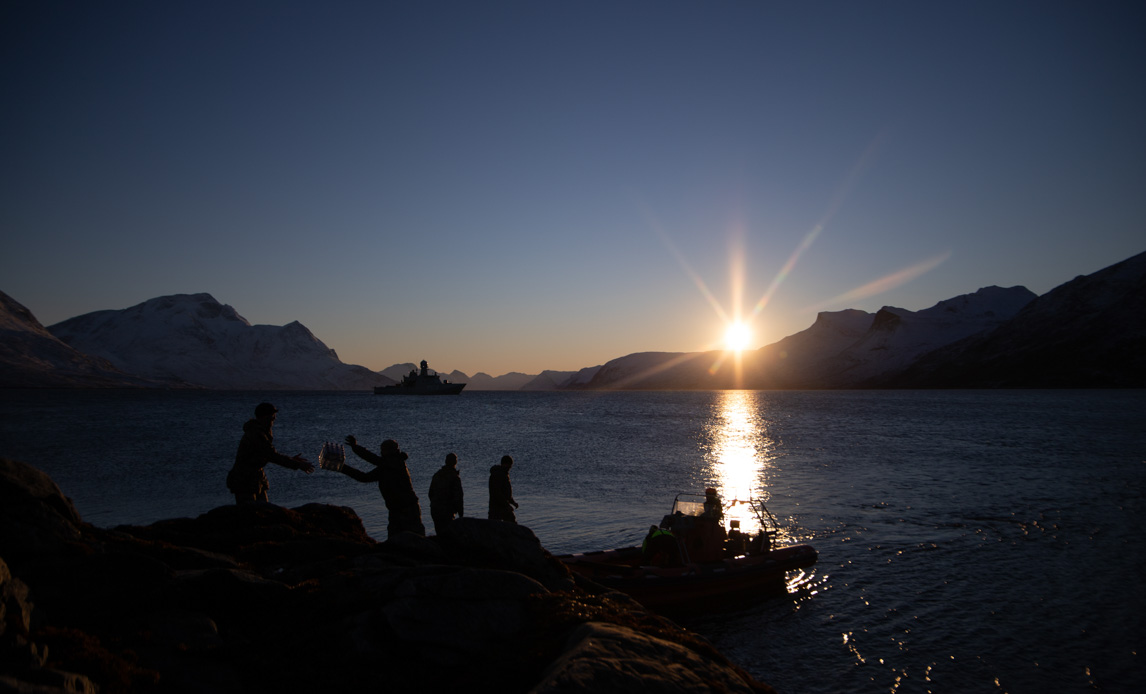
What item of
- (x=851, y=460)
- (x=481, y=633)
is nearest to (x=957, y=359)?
(x=851, y=460)

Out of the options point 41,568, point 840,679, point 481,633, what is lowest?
point 840,679

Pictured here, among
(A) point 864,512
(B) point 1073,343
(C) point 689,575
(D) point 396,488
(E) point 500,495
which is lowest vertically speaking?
(A) point 864,512

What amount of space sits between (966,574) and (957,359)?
206449 mm

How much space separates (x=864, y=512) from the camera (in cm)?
2214

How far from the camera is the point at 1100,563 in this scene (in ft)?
51.0

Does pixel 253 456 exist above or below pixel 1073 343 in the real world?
below

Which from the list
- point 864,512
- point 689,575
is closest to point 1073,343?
point 864,512

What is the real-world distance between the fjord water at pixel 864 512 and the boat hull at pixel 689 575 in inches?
17.7

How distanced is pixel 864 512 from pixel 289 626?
69.1 ft

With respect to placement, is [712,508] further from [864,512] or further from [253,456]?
[864,512]

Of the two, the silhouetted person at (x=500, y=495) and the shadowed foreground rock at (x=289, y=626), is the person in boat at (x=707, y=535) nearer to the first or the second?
the silhouetted person at (x=500, y=495)

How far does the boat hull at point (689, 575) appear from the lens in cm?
1227

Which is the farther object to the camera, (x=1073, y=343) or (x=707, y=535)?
(x=1073, y=343)

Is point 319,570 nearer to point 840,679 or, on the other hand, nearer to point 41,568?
point 41,568
